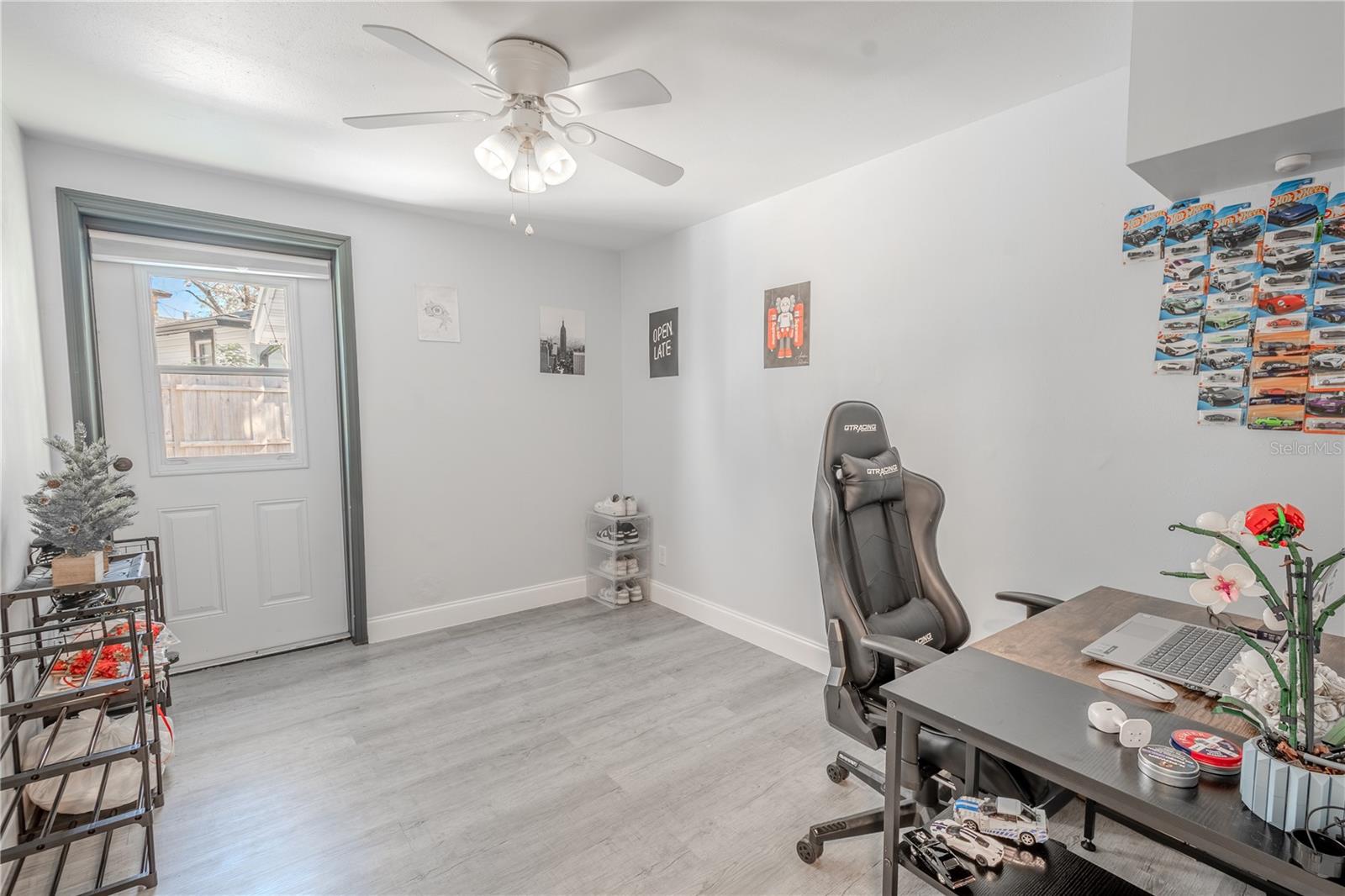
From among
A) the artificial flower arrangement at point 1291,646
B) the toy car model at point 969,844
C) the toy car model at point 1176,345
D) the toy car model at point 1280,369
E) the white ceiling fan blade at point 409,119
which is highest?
the white ceiling fan blade at point 409,119

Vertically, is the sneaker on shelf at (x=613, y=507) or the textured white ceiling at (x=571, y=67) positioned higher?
the textured white ceiling at (x=571, y=67)

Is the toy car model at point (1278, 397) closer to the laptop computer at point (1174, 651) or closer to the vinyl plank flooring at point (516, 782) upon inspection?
the laptop computer at point (1174, 651)

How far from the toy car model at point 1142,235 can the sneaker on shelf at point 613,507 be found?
10.1 feet

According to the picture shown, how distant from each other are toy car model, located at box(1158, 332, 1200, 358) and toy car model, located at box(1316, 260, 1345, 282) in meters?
0.31

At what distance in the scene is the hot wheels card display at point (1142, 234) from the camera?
6.29 ft

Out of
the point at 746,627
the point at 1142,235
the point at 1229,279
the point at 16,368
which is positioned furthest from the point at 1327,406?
the point at 16,368

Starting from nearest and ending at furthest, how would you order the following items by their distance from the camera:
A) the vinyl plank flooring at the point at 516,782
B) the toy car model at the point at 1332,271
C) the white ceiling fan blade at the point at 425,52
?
the white ceiling fan blade at the point at 425,52, the toy car model at the point at 1332,271, the vinyl plank flooring at the point at 516,782

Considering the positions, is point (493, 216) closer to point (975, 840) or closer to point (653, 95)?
point (653, 95)

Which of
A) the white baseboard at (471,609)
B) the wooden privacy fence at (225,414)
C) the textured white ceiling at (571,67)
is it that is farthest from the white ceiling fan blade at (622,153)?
the white baseboard at (471,609)

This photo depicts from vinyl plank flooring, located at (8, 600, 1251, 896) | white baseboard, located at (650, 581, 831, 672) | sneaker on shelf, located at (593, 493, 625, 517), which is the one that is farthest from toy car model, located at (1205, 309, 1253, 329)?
sneaker on shelf, located at (593, 493, 625, 517)

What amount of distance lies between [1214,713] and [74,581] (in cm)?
291

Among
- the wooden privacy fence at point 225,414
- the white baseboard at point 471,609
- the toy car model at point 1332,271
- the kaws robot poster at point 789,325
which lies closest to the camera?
the toy car model at point 1332,271

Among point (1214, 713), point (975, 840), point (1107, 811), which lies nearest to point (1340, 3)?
point (1214, 713)

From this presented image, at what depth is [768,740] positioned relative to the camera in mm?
2418
